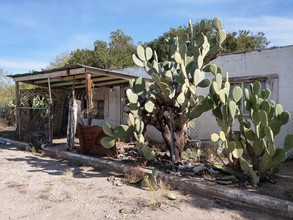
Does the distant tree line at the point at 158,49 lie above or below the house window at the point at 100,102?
above

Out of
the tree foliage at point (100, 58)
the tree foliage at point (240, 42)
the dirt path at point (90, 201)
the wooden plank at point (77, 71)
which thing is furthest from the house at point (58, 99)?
the tree foliage at point (240, 42)

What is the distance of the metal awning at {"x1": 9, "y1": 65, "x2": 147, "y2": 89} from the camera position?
30.1ft

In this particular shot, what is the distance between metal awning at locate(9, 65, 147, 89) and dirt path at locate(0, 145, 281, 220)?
3.35 meters

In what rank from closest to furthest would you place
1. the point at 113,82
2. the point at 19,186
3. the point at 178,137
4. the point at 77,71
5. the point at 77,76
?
1. the point at 19,186
2. the point at 178,137
3. the point at 77,71
4. the point at 77,76
5. the point at 113,82

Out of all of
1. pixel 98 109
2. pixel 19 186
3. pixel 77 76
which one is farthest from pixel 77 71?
pixel 98 109

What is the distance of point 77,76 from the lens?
1026 centimetres

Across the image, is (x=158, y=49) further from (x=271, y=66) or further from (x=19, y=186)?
(x=19, y=186)

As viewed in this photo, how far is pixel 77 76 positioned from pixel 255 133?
21.8 feet

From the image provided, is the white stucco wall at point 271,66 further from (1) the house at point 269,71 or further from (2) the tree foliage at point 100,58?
(2) the tree foliage at point 100,58

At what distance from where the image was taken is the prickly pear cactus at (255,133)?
5430 millimetres

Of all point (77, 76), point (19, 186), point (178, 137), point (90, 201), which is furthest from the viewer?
point (77, 76)

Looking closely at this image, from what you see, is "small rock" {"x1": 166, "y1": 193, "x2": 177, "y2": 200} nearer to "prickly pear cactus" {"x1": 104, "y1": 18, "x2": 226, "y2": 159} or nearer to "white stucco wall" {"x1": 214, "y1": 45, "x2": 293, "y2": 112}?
"prickly pear cactus" {"x1": 104, "y1": 18, "x2": 226, "y2": 159}

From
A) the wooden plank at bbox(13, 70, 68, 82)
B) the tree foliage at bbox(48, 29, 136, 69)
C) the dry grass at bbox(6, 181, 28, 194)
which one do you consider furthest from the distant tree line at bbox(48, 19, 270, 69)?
the dry grass at bbox(6, 181, 28, 194)

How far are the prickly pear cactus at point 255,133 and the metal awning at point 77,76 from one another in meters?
4.49
